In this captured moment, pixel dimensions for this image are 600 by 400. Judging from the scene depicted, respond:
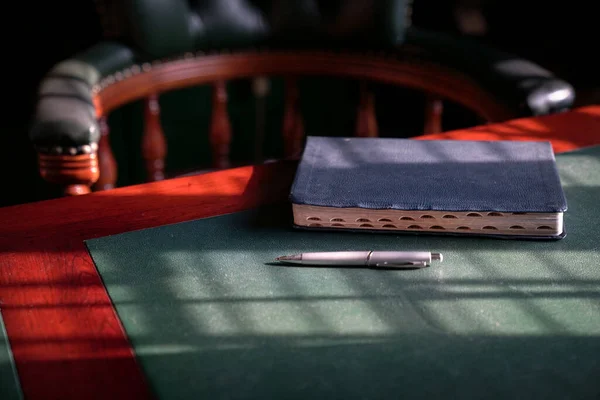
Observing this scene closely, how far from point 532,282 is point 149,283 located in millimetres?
386

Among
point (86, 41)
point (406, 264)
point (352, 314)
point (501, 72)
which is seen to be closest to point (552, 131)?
point (501, 72)

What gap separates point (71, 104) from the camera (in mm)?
1187

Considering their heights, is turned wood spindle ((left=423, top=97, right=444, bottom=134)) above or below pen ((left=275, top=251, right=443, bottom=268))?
below

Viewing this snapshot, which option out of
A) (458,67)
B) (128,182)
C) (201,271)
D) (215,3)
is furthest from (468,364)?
(128,182)

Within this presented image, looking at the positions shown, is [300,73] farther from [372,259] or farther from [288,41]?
[372,259]

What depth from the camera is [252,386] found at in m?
0.61

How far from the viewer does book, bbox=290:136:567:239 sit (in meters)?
0.81

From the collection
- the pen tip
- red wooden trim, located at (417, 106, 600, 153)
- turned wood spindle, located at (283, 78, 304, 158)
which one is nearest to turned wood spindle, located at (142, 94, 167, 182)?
turned wood spindle, located at (283, 78, 304, 158)

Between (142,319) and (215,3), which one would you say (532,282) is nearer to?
(142,319)

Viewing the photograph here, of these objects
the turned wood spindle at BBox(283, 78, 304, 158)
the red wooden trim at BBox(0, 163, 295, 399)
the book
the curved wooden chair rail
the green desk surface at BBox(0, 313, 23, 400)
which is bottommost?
the turned wood spindle at BBox(283, 78, 304, 158)

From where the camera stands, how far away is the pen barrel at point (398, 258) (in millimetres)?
762

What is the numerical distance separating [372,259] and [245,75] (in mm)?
948

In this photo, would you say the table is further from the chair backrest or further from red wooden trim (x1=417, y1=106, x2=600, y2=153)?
the chair backrest

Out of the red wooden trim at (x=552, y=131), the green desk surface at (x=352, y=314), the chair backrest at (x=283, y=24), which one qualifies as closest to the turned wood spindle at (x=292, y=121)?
the chair backrest at (x=283, y=24)
